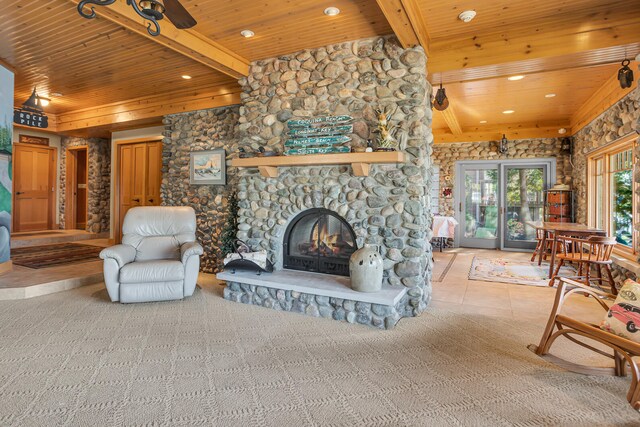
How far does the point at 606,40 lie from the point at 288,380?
3.68m

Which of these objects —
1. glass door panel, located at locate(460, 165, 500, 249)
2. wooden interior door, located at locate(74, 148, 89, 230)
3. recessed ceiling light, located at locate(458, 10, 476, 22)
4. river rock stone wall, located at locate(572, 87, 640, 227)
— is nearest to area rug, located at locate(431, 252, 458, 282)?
glass door panel, located at locate(460, 165, 500, 249)

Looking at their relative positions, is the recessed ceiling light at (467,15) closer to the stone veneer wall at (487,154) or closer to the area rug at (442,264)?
the area rug at (442,264)

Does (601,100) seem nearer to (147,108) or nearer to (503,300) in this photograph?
(503,300)

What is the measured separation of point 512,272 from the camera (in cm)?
551

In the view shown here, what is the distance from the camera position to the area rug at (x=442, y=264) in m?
5.23

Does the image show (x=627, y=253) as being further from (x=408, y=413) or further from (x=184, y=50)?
(x=184, y=50)

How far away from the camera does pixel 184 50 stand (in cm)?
355

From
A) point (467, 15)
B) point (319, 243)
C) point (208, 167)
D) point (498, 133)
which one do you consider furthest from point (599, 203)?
point (208, 167)

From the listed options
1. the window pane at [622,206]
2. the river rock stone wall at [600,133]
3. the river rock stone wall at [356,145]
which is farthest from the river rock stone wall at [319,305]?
the window pane at [622,206]

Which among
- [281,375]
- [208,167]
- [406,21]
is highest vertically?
[406,21]

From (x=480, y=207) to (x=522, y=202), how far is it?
0.84 metres

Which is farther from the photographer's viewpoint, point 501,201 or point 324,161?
point 501,201

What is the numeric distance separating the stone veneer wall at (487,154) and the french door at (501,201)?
133 mm

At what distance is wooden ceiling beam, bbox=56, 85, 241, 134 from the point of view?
16.8ft
